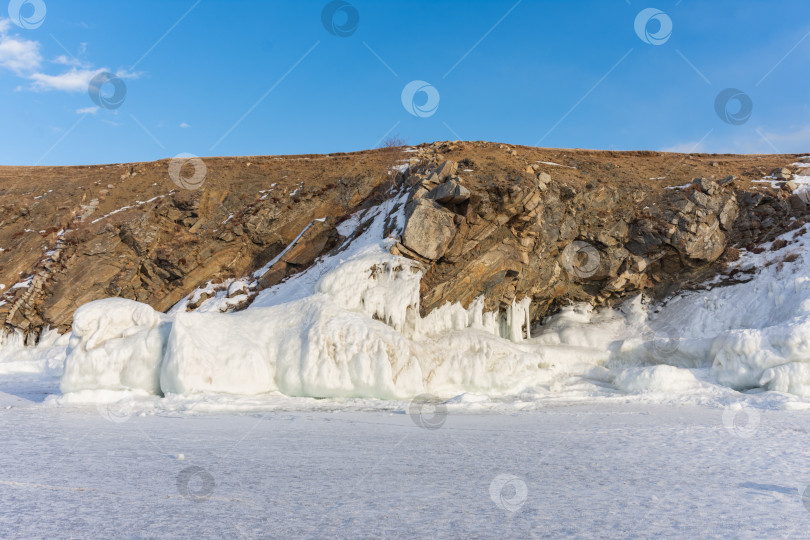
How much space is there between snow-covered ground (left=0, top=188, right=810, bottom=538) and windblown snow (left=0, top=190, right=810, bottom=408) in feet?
0.25

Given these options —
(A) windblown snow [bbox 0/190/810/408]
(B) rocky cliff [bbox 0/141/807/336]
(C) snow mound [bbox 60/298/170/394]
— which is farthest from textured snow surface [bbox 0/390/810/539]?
(B) rocky cliff [bbox 0/141/807/336]

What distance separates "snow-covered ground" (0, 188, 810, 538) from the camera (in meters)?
4.57

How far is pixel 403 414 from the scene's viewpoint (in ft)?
41.1

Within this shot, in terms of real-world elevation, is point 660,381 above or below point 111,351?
above

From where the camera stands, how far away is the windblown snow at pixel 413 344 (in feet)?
47.3

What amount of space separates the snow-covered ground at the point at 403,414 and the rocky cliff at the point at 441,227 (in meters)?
1.10

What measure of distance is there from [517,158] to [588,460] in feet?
69.9

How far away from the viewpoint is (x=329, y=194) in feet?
85.7

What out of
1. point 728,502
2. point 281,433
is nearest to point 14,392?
point 281,433

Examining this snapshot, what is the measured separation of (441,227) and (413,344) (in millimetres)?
4650

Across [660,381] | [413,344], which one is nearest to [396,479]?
[413,344]

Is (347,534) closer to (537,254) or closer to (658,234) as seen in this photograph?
(537,254)

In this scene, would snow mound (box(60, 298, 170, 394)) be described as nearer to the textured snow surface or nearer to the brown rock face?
the textured snow surface

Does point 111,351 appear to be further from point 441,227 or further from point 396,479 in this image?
point 396,479
